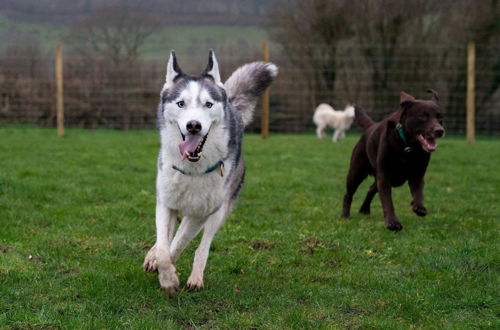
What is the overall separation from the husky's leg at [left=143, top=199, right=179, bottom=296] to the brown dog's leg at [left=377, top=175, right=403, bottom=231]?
217cm

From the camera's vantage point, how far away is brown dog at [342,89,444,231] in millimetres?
5586

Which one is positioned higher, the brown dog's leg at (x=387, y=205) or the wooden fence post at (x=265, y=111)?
the wooden fence post at (x=265, y=111)

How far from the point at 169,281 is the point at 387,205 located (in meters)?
2.50

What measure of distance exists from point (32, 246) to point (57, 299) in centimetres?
126

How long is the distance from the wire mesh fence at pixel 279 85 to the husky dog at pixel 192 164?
14158mm

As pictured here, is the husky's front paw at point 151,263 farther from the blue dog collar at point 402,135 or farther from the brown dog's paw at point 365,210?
the brown dog's paw at point 365,210

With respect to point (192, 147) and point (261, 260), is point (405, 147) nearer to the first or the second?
point (261, 260)

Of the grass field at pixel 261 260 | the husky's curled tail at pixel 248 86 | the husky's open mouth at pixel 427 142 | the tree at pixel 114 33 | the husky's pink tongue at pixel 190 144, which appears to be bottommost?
the grass field at pixel 261 260

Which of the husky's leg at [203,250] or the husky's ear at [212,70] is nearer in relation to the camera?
the husky's leg at [203,250]

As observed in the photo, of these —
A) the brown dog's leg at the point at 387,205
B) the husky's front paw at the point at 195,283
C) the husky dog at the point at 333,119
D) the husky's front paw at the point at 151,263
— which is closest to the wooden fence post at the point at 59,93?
the husky dog at the point at 333,119

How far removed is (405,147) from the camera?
18.7 ft

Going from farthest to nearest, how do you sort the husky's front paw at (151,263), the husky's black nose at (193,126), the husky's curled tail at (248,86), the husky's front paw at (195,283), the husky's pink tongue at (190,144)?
the husky's curled tail at (248,86), the husky's front paw at (151,263), the husky's front paw at (195,283), the husky's pink tongue at (190,144), the husky's black nose at (193,126)

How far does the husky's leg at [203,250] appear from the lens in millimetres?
4070

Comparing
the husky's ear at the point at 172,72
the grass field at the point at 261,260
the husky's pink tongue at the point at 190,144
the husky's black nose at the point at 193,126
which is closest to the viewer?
the grass field at the point at 261,260
